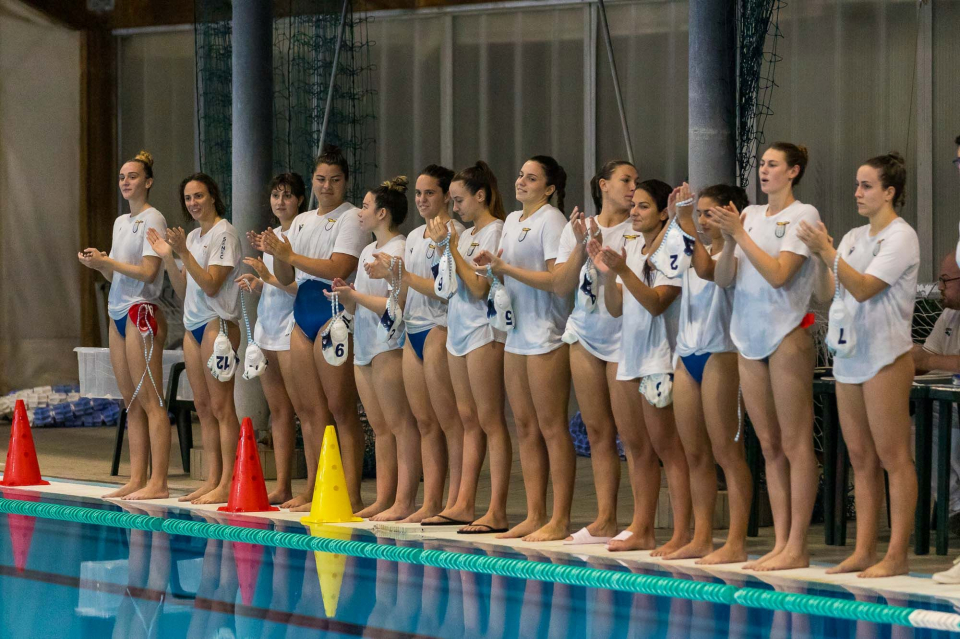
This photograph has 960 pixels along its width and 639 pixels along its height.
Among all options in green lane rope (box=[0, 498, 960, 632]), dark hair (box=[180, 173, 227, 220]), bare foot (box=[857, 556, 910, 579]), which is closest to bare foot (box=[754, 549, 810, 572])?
bare foot (box=[857, 556, 910, 579])

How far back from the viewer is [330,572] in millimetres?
4766

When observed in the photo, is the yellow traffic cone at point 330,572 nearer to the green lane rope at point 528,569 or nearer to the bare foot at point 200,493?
the green lane rope at point 528,569

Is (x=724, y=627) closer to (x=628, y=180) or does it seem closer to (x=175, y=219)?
(x=628, y=180)

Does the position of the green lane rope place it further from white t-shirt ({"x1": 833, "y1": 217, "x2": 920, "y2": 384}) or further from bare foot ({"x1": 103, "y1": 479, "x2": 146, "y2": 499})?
white t-shirt ({"x1": 833, "y1": 217, "x2": 920, "y2": 384})

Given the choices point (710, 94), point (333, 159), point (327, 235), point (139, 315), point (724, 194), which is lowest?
point (139, 315)

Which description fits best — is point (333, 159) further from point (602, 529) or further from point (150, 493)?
point (602, 529)

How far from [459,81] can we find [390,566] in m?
7.84

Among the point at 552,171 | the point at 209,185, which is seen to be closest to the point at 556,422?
the point at 552,171

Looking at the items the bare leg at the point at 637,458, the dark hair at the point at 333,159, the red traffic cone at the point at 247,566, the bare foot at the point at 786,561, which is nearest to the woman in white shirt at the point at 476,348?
the bare leg at the point at 637,458

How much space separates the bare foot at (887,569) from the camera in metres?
4.55

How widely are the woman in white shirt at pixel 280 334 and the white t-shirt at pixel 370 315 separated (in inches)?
15.1

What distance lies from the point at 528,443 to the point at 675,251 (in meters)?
1.16

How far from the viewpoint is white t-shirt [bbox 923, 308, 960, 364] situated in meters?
5.80

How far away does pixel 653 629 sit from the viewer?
386 cm
